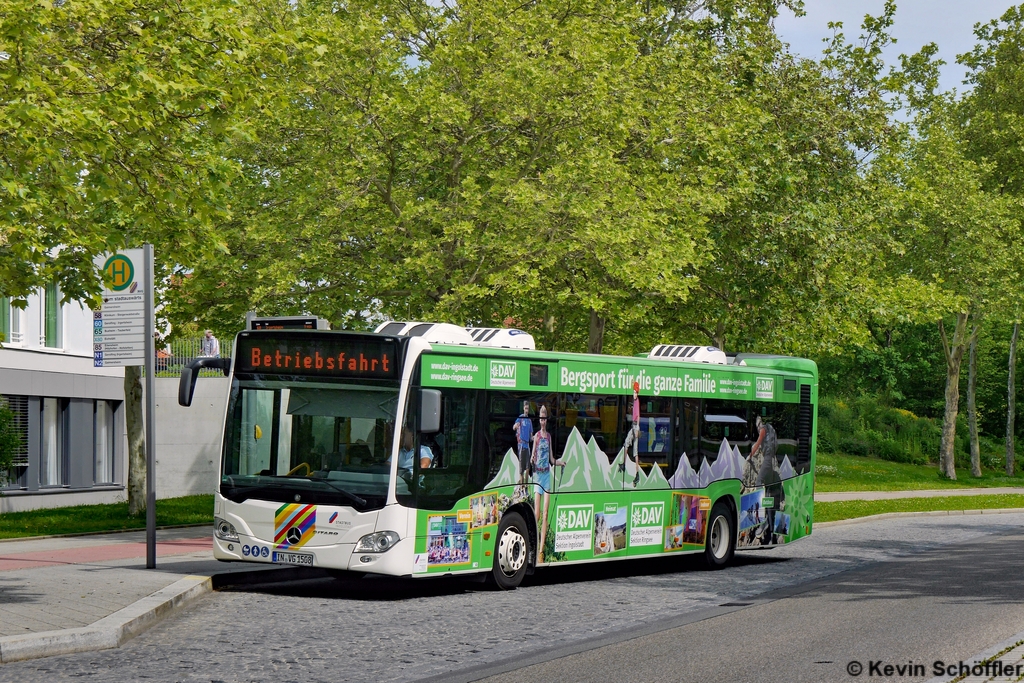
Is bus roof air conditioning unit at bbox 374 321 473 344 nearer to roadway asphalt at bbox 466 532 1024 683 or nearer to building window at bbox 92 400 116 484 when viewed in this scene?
roadway asphalt at bbox 466 532 1024 683

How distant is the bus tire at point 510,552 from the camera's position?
48.7 feet

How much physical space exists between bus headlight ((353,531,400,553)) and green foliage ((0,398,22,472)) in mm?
14747

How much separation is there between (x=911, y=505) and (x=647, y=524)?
725 inches

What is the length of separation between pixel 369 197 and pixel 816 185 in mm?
12821

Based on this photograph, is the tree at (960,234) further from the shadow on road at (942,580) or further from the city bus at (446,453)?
the city bus at (446,453)

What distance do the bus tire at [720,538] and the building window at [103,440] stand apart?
60.5 feet

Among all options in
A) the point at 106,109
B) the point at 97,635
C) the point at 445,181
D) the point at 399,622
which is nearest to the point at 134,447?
the point at 445,181

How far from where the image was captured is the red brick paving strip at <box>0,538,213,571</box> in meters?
16.1

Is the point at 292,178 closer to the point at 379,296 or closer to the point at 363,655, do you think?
the point at 379,296

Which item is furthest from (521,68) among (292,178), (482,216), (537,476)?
(537,476)

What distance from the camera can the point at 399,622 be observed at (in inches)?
A: 469

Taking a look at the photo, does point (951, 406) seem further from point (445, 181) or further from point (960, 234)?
point (445, 181)

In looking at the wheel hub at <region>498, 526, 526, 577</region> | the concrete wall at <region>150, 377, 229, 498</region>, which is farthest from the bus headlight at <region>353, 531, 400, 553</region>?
the concrete wall at <region>150, 377, 229, 498</region>

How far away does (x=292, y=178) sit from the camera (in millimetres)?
21234
